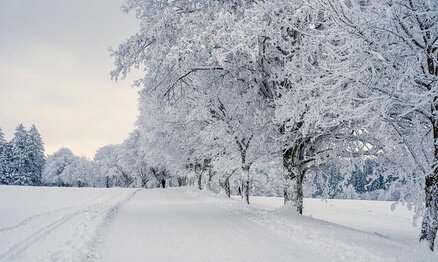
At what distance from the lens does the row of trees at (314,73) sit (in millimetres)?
7516

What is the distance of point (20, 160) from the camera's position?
2741 inches

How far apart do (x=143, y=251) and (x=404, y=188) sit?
718 cm

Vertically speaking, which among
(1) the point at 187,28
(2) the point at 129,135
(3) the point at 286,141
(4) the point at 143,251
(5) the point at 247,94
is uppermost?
(2) the point at 129,135

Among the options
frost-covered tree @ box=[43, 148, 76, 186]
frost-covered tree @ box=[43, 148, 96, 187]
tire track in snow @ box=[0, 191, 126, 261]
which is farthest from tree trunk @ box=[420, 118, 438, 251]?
frost-covered tree @ box=[43, 148, 76, 186]

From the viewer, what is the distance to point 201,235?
10070 millimetres

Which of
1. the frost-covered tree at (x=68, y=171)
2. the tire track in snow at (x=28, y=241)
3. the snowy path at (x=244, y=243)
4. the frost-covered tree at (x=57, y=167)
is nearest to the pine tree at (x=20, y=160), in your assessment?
the frost-covered tree at (x=68, y=171)

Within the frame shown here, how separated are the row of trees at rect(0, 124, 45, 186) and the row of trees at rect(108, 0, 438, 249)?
58.3m

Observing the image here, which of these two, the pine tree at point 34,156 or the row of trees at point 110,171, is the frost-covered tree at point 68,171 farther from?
the pine tree at point 34,156

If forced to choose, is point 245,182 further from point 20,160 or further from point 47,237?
point 20,160

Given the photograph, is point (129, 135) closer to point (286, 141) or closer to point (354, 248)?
point (286, 141)

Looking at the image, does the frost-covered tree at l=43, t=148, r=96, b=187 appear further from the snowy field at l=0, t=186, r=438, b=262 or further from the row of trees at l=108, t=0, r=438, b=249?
the snowy field at l=0, t=186, r=438, b=262

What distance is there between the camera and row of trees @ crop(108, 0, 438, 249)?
296 inches

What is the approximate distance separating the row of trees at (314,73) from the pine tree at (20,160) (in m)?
58.2

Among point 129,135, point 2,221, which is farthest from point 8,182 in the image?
point 2,221
